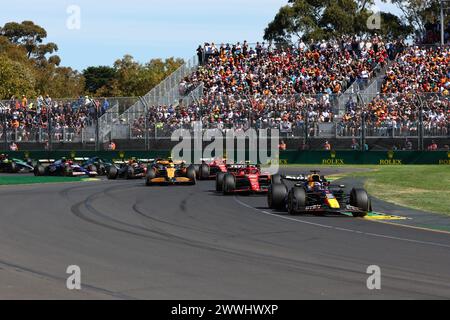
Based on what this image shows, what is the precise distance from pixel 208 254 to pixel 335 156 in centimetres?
3420

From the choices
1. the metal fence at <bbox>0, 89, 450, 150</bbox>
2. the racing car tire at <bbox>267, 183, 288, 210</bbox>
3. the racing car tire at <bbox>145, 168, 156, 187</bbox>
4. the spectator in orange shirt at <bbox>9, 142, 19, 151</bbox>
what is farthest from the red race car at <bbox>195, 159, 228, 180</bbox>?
the spectator in orange shirt at <bbox>9, 142, 19, 151</bbox>

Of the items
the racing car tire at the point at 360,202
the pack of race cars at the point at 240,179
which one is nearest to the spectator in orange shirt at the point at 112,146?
the pack of race cars at the point at 240,179

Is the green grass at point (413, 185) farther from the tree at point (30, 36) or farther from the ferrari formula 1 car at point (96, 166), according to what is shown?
the tree at point (30, 36)

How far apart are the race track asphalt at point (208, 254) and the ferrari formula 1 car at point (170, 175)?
28.9ft

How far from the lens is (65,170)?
127ft

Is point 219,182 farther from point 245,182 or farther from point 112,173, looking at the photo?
point 112,173

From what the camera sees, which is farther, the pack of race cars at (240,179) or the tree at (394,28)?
the tree at (394,28)

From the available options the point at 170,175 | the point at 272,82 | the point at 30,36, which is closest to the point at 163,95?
the point at 272,82

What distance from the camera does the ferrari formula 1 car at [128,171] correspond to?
119 ft

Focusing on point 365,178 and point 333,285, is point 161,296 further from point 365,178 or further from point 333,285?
point 365,178

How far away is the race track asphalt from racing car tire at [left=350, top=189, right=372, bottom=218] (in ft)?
2.27

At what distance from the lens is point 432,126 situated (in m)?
44.1

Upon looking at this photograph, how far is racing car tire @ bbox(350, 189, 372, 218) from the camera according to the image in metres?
19.4

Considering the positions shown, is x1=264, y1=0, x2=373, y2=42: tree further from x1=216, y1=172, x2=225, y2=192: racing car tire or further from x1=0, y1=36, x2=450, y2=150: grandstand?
x1=216, y1=172, x2=225, y2=192: racing car tire
